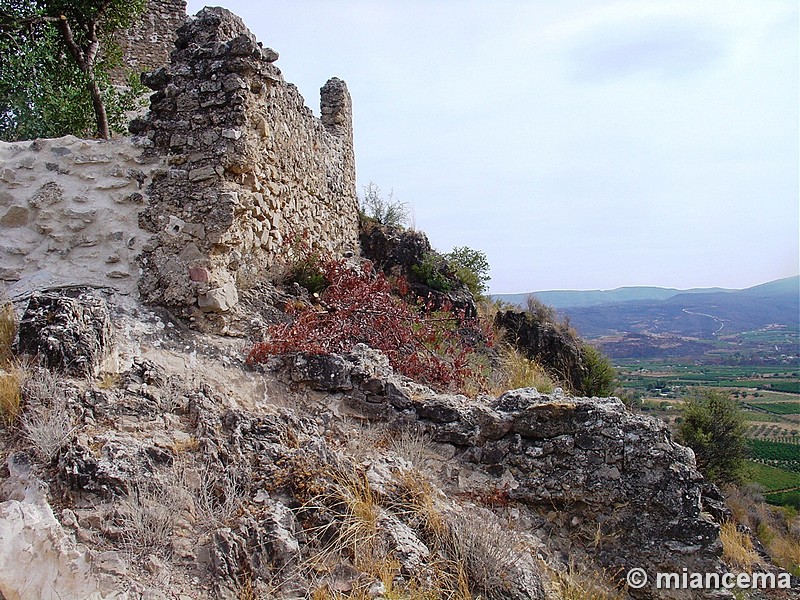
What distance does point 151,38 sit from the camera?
14594mm

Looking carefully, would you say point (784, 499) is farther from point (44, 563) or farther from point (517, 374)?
point (44, 563)

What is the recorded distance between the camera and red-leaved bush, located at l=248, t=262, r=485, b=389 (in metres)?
5.38

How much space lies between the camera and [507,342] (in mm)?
9938

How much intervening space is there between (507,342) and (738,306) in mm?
131757

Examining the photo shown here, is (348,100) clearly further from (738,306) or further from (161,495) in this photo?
(738,306)

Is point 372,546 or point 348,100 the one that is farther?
point 348,100

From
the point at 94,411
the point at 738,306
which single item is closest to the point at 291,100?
the point at 94,411

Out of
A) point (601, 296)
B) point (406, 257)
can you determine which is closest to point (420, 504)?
point (406, 257)

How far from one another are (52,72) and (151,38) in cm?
556

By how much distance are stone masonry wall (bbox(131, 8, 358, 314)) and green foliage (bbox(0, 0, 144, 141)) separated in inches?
180

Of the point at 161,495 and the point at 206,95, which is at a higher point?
the point at 206,95

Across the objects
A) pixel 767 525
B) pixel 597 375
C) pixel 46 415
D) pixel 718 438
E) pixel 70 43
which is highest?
pixel 70 43

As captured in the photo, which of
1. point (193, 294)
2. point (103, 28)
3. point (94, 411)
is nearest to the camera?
point (94, 411)

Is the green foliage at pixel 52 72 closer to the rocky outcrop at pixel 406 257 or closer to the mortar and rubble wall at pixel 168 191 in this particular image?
the mortar and rubble wall at pixel 168 191
